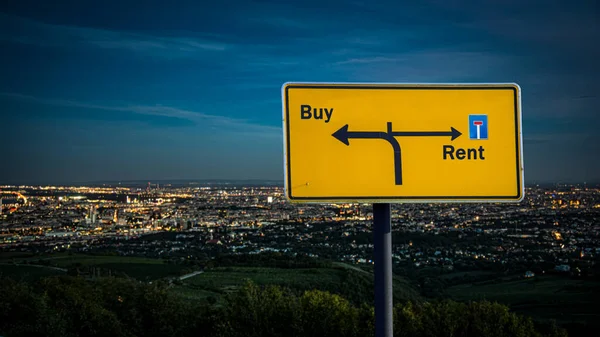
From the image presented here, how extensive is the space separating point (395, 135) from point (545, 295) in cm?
3263

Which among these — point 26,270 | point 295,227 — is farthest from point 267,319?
point 295,227

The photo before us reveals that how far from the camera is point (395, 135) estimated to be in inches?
96.3

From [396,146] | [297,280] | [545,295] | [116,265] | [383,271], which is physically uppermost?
[396,146]

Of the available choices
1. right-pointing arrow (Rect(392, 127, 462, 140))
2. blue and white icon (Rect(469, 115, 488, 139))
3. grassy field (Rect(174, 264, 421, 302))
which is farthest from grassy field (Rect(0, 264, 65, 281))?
blue and white icon (Rect(469, 115, 488, 139))

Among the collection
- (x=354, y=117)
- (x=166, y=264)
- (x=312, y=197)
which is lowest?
(x=166, y=264)

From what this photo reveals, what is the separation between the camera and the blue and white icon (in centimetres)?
245

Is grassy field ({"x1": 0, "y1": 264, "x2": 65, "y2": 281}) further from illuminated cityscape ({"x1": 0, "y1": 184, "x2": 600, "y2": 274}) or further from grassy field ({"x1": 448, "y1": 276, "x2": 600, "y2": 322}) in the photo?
grassy field ({"x1": 448, "y1": 276, "x2": 600, "y2": 322})

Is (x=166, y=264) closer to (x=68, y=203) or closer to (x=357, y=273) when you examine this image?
(x=357, y=273)

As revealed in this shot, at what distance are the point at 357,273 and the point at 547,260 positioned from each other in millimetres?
14977

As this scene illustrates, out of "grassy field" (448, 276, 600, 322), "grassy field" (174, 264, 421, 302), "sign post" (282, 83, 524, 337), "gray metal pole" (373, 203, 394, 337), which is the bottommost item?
"grassy field" (174, 264, 421, 302)

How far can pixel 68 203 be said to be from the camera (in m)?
85.5

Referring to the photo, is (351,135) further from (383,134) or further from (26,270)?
(26,270)

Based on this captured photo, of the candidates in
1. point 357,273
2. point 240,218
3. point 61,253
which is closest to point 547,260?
point 357,273

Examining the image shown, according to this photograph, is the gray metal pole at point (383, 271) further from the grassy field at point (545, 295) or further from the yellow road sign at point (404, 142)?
the grassy field at point (545, 295)
